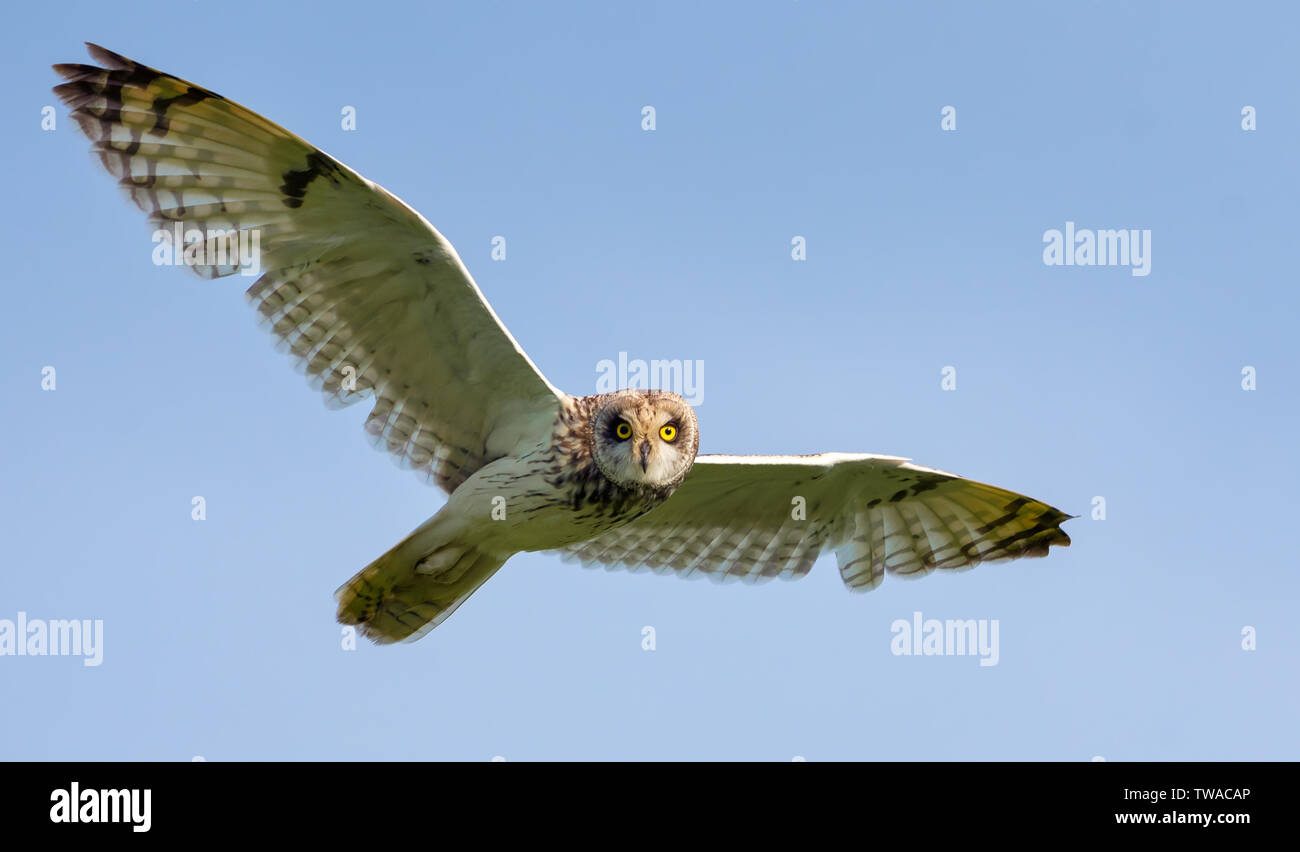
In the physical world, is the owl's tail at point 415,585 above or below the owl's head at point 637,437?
below

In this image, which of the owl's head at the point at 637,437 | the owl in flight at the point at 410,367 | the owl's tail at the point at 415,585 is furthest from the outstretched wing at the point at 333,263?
the owl's tail at the point at 415,585

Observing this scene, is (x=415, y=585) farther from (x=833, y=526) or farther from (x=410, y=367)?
(x=833, y=526)

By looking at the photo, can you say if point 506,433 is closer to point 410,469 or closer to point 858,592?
point 410,469

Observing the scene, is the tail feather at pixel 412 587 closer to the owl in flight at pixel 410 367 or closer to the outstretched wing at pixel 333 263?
the owl in flight at pixel 410 367

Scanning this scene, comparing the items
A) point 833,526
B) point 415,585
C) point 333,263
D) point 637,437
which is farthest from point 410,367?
point 833,526

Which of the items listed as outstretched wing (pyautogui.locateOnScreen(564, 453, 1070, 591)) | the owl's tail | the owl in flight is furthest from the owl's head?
outstretched wing (pyautogui.locateOnScreen(564, 453, 1070, 591))
